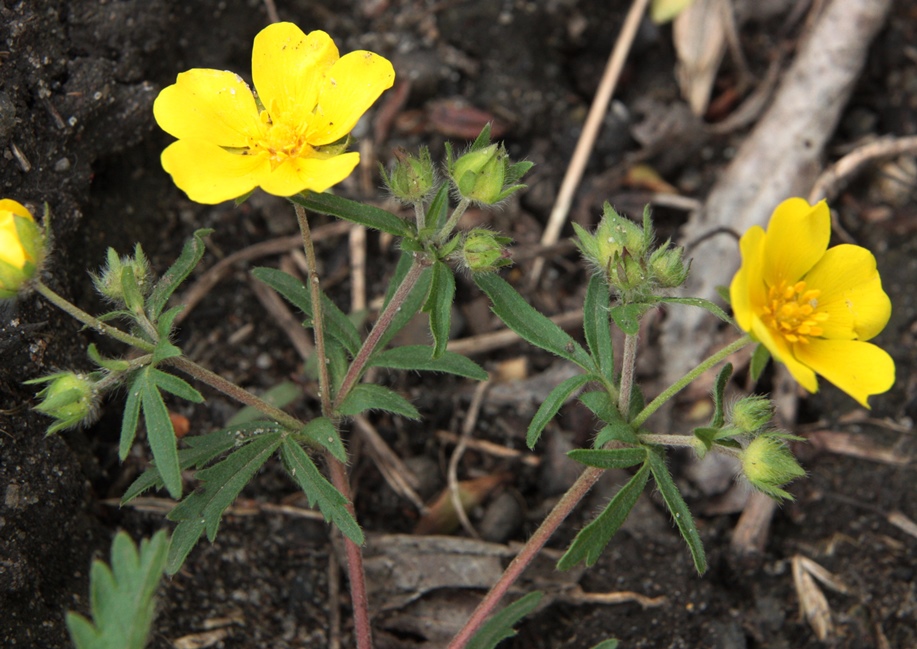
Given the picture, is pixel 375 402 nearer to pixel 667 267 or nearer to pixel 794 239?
pixel 667 267

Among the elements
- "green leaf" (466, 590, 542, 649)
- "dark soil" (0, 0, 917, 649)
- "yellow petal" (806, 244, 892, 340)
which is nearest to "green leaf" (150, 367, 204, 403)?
"dark soil" (0, 0, 917, 649)

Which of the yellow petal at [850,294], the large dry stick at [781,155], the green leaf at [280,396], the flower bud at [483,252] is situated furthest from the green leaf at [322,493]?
the large dry stick at [781,155]

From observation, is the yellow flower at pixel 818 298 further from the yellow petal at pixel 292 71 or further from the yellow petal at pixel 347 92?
the yellow petal at pixel 292 71

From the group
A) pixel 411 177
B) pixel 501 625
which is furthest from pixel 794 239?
pixel 501 625

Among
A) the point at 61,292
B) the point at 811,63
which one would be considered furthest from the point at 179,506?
the point at 811,63

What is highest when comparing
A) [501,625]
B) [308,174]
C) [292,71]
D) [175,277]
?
[292,71]

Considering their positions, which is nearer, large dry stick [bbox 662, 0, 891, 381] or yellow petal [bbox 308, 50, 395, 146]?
yellow petal [bbox 308, 50, 395, 146]

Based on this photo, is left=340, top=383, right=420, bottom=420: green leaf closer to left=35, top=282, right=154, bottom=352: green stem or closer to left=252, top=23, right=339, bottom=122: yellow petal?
left=35, top=282, right=154, bottom=352: green stem
